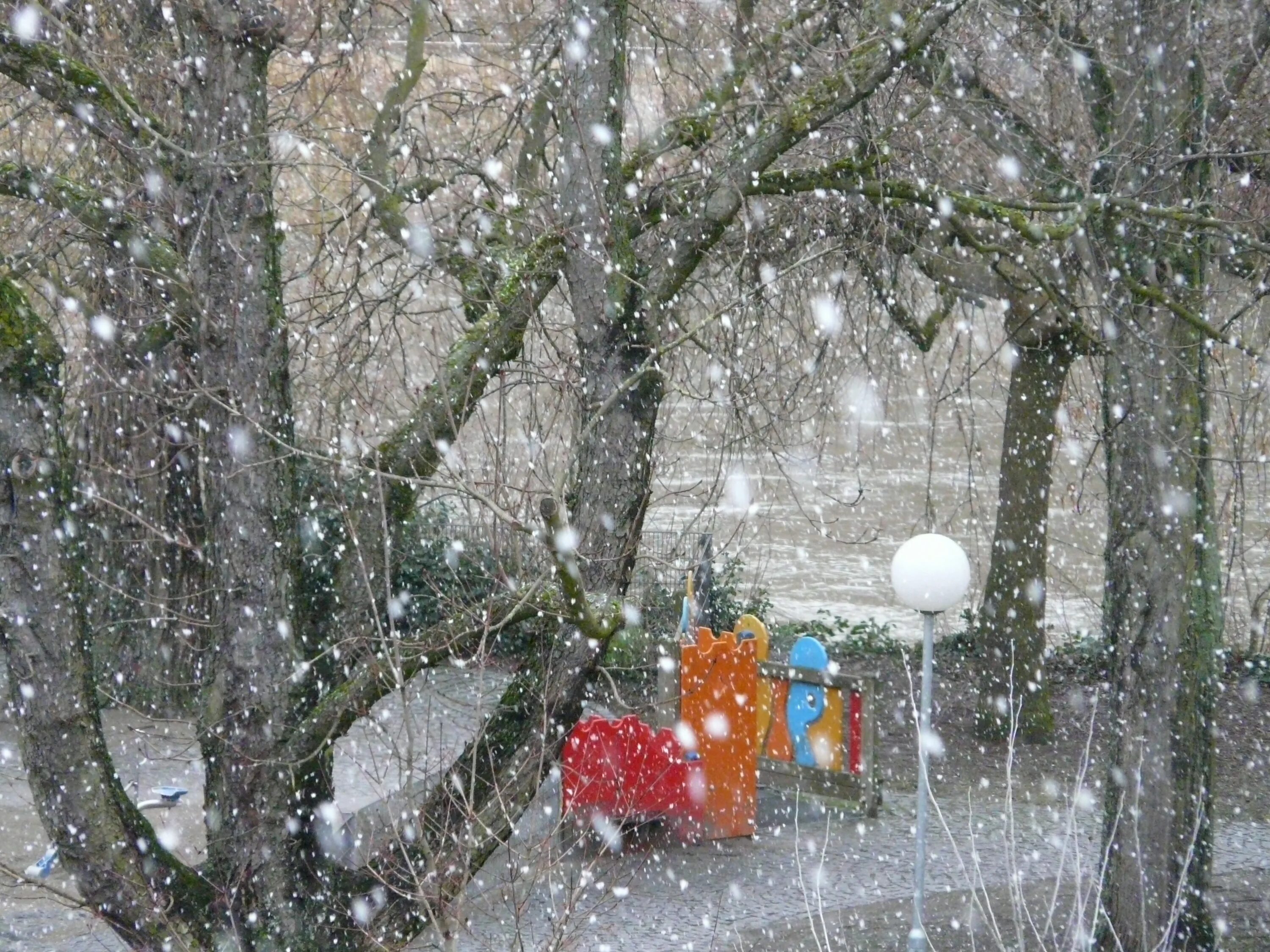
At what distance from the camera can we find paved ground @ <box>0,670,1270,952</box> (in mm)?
8203

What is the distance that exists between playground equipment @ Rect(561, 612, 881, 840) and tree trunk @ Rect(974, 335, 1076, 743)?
2.79m

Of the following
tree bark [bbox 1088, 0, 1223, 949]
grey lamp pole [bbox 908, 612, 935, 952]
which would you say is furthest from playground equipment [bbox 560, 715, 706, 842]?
tree bark [bbox 1088, 0, 1223, 949]

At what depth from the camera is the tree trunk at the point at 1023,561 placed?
1373cm

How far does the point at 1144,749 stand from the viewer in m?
7.78

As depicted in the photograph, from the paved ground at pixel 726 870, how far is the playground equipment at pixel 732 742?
24cm

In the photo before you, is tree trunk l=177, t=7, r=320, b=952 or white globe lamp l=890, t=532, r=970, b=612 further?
white globe lamp l=890, t=532, r=970, b=612

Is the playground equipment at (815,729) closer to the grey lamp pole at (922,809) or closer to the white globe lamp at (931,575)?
the grey lamp pole at (922,809)

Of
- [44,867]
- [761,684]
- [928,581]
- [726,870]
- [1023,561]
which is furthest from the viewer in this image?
[1023,561]

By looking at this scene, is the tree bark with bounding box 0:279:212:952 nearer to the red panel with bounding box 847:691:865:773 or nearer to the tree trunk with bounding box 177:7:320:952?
the tree trunk with bounding box 177:7:320:952

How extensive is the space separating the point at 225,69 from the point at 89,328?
4759mm

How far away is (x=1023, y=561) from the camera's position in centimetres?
1378

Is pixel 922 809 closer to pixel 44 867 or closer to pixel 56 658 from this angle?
pixel 56 658

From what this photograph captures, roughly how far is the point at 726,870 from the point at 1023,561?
5.42 metres

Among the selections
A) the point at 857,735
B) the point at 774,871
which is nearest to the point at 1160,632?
the point at 774,871
